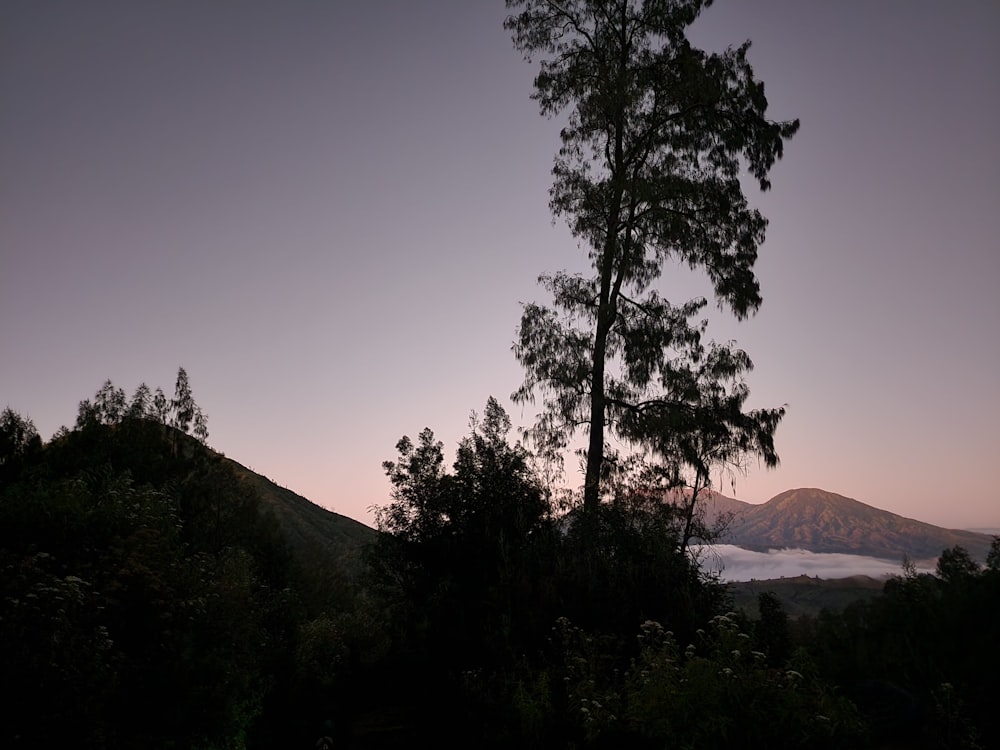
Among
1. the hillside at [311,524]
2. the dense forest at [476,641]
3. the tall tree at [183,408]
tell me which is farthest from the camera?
the hillside at [311,524]

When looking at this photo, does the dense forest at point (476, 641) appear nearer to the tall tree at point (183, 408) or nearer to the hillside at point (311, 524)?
the tall tree at point (183, 408)

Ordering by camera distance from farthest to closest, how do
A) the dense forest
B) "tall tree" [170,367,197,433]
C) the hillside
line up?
the hillside, "tall tree" [170,367,197,433], the dense forest

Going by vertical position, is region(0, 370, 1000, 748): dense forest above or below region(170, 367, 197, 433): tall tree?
below

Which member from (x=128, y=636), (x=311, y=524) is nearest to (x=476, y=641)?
(x=128, y=636)

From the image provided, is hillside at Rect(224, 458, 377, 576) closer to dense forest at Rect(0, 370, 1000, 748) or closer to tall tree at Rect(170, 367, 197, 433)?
tall tree at Rect(170, 367, 197, 433)

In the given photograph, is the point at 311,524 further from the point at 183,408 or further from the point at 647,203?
the point at 647,203

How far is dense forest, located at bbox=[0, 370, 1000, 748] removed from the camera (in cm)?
663

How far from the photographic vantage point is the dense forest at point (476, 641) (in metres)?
6.63

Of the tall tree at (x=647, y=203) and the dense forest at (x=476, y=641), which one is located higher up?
the tall tree at (x=647, y=203)

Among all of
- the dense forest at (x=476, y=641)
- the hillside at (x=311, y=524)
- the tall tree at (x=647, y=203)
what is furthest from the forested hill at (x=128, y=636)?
the hillside at (x=311, y=524)

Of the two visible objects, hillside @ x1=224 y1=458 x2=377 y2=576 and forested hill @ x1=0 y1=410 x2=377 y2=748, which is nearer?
forested hill @ x1=0 y1=410 x2=377 y2=748

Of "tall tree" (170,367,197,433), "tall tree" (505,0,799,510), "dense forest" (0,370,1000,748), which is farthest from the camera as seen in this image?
"tall tree" (170,367,197,433)

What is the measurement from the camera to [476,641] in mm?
11273

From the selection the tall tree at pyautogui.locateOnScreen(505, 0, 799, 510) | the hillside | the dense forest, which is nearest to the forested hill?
the dense forest
